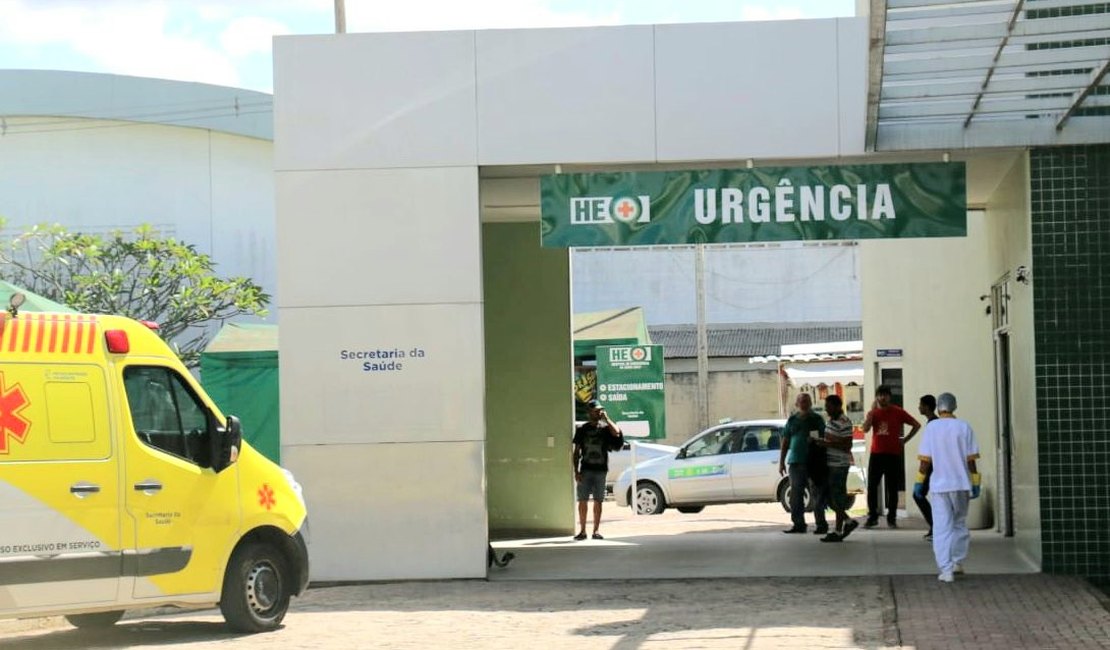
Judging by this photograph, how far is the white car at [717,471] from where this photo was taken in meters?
25.2

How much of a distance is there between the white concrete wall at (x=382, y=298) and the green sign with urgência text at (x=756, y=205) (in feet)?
3.47

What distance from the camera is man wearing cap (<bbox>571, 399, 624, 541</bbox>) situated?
745 inches

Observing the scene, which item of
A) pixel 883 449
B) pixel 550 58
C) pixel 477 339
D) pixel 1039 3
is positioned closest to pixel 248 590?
pixel 477 339

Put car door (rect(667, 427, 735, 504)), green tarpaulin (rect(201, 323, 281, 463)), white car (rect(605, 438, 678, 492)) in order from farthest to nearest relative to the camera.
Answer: white car (rect(605, 438, 678, 492)) → car door (rect(667, 427, 735, 504)) → green tarpaulin (rect(201, 323, 281, 463))

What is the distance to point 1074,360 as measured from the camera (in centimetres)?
1372

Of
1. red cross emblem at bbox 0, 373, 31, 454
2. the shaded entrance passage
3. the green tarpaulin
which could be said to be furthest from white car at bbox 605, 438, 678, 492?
red cross emblem at bbox 0, 373, 31, 454

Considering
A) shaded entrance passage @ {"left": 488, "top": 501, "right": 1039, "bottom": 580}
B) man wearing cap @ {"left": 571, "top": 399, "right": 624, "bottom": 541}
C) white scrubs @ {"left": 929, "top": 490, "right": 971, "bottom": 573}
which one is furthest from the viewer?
man wearing cap @ {"left": 571, "top": 399, "right": 624, "bottom": 541}

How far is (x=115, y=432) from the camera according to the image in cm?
1083

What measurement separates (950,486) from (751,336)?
42572mm

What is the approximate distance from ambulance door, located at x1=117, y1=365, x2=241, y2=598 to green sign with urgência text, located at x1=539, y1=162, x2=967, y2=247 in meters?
4.55

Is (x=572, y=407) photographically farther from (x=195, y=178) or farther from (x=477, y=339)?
(x=195, y=178)

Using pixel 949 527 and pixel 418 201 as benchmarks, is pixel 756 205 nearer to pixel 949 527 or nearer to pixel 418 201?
pixel 418 201

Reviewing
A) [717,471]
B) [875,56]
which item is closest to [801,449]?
[717,471]

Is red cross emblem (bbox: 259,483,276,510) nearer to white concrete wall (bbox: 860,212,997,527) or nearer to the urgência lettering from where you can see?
the urgência lettering
